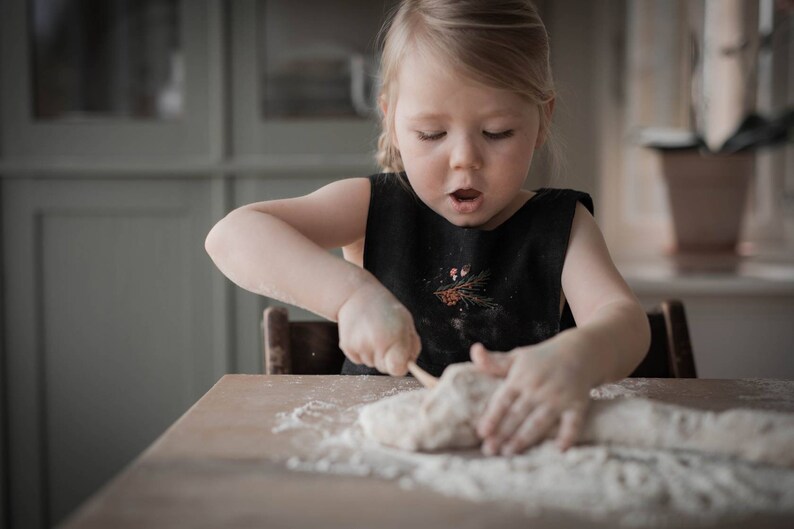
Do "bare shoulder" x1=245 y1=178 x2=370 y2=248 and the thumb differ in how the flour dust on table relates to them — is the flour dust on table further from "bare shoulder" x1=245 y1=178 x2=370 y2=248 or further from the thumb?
"bare shoulder" x1=245 y1=178 x2=370 y2=248

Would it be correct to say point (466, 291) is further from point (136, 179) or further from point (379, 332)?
point (136, 179)

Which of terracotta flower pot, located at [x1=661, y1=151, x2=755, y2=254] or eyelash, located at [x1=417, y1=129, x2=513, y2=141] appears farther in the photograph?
terracotta flower pot, located at [x1=661, y1=151, x2=755, y2=254]

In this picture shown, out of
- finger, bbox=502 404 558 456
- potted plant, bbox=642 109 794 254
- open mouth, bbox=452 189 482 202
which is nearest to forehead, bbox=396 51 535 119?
open mouth, bbox=452 189 482 202

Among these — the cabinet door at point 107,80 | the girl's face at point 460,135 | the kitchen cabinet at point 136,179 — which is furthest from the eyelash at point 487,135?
the cabinet door at point 107,80

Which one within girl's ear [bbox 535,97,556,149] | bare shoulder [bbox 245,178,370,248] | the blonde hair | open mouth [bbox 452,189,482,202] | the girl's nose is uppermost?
the blonde hair

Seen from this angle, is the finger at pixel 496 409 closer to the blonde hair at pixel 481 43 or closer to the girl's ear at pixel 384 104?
the blonde hair at pixel 481 43

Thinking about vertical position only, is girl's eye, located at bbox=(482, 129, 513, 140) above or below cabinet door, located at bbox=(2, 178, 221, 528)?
above

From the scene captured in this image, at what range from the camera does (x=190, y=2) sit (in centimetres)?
186

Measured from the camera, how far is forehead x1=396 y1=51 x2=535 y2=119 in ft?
3.05

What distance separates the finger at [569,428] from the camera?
1.98ft

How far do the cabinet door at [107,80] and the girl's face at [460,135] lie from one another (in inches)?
39.8

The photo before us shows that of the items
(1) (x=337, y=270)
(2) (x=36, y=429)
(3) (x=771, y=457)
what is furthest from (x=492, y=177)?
(2) (x=36, y=429)

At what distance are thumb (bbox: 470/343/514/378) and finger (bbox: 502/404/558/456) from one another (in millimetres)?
60

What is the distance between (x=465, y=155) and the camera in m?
0.92
